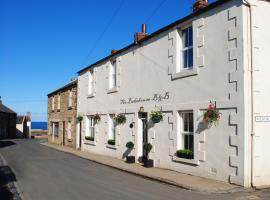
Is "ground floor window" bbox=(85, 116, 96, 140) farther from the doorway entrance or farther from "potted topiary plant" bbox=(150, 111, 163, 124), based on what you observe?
"potted topiary plant" bbox=(150, 111, 163, 124)

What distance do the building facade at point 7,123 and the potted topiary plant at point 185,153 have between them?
44.8 metres

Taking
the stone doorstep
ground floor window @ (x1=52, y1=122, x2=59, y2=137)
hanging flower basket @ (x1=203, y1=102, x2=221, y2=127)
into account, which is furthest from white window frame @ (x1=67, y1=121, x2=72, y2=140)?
hanging flower basket @ (x1=203, y1=102, x2=221, y2=127)

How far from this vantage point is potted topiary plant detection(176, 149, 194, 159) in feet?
41.4

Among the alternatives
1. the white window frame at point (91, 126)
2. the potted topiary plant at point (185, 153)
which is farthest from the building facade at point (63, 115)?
the potted topiary plant at point (185, 153)

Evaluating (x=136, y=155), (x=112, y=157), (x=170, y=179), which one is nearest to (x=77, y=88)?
(x=112, y=157)

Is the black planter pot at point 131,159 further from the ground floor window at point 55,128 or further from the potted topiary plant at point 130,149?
the ground floor window at point 55,128

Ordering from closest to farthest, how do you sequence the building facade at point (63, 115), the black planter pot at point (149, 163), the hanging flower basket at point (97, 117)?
the black planter pot at point (149, 163), the hanging flower basket at point (97, 117), the building facade at point (63, 115)

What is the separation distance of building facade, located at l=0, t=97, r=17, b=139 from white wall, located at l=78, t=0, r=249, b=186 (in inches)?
1631

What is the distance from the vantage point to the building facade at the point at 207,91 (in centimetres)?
1060

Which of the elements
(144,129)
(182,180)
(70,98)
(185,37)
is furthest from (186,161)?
(70,98)

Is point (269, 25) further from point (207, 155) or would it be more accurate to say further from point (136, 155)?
point (136, 155)

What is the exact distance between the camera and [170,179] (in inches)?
455

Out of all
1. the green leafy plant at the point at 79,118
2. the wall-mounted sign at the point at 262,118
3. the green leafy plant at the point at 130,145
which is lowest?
the green leafy plant at the point at 130,145

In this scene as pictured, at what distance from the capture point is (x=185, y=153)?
12812 mm
